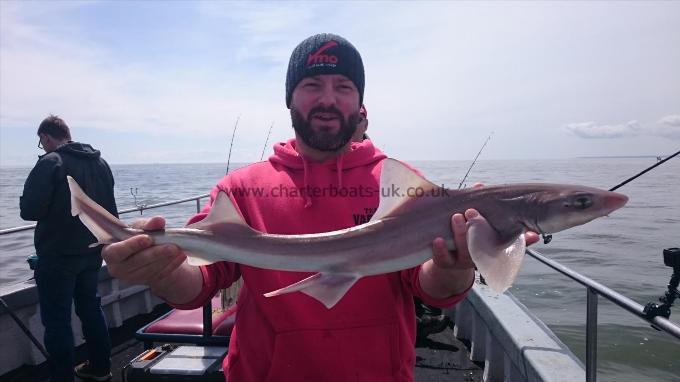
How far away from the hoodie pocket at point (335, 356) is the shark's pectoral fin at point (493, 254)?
0.73m

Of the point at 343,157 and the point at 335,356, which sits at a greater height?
the point at 343,157

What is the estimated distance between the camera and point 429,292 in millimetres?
2615

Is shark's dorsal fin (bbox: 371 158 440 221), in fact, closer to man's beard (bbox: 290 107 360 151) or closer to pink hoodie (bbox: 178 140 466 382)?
pink hoodie (bbox: 178 140 466 382)

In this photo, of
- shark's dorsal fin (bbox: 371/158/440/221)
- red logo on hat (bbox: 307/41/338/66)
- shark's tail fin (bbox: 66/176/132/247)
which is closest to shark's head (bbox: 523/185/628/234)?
shark's dorsal fin (bbox: 371/158/440/221)

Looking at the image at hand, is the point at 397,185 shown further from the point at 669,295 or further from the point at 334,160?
the point at 669,295

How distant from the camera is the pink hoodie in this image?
254cm

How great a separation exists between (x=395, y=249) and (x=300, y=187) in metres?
0.80

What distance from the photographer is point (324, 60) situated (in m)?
3.19

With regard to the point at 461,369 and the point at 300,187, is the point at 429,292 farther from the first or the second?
the point at 461,369

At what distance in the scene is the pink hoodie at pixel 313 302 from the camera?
8.33 ft

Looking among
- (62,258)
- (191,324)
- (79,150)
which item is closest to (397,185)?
(191,324)

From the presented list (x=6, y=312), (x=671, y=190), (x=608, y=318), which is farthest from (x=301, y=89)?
(x=671, y=190)

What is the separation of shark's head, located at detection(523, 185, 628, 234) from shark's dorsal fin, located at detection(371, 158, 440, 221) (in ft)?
1.80

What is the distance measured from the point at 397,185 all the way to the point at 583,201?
0.96m
